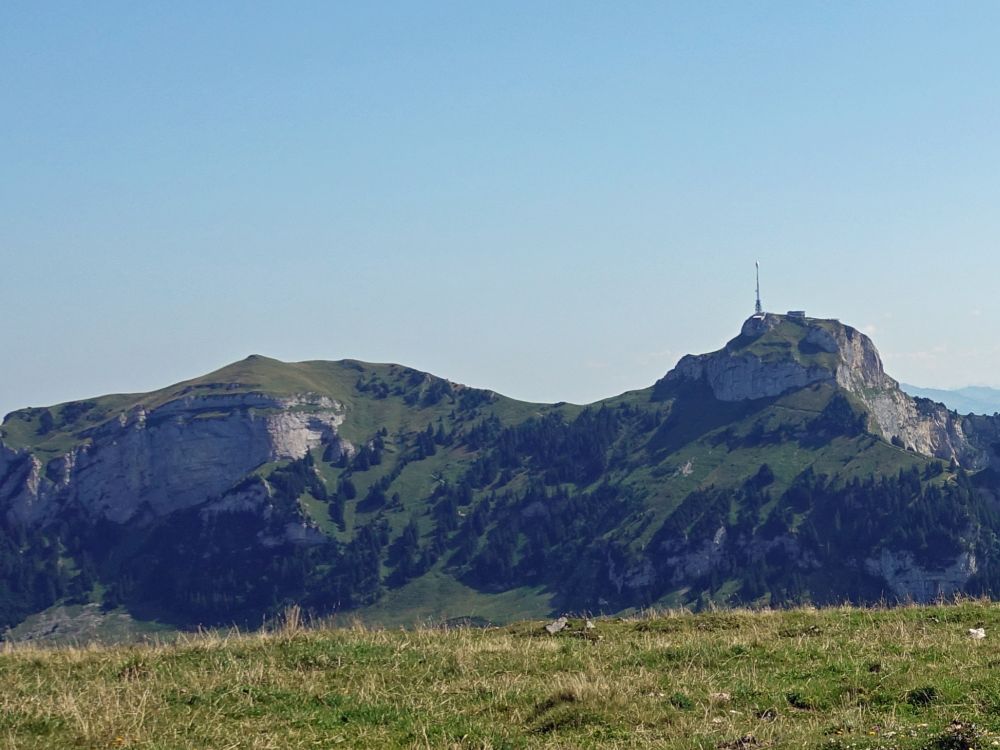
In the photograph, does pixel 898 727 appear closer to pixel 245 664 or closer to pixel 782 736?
pixel 782 736

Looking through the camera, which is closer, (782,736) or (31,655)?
(782,736)

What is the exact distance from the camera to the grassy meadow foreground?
17516mm

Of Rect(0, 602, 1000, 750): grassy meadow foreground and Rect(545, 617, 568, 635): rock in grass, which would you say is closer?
Rect(0, 602, 1000, 750): grassy meadow foreground

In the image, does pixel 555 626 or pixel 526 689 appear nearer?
pixel 526 689

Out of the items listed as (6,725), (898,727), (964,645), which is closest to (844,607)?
(964,645)

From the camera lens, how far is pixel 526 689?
20.8 meters

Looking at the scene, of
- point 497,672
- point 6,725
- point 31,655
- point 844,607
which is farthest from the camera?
point 844,607

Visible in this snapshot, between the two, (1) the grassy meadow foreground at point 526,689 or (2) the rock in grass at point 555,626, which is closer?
(1) the grassy meadow foreground at point 526,689

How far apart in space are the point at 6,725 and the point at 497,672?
9.19 meters

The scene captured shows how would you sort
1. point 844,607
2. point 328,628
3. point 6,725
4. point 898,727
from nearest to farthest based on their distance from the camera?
point 898,727 → point 6,725 → point 328,628 → point 844,607

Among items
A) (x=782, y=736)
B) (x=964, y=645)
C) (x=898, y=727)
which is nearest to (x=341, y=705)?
(x=782, y=736)

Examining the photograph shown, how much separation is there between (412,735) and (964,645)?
12478mm

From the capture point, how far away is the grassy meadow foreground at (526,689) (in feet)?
57.5

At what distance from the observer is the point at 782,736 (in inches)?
667
